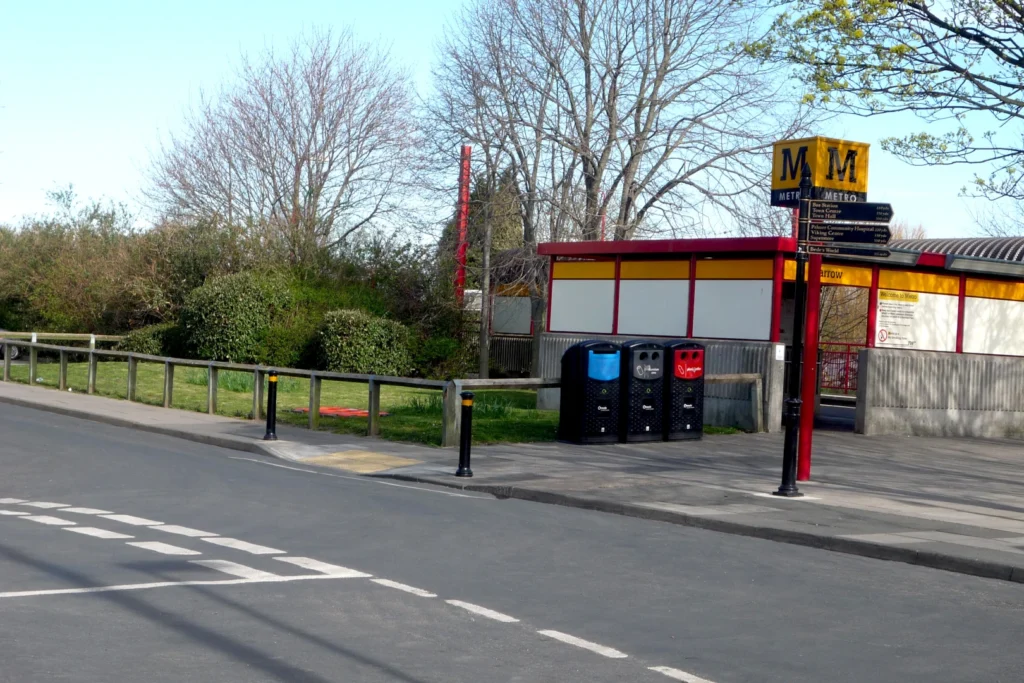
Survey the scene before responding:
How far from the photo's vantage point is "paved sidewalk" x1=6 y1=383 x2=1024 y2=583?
1020cm

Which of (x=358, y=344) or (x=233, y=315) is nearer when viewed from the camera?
(x=358, y=344)

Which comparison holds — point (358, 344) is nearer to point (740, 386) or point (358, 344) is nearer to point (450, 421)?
point (740, 386)

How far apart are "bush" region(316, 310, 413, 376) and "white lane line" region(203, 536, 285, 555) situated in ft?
69.6

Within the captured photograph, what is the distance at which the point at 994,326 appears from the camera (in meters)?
23.6

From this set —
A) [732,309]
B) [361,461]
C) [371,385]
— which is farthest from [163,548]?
[732,309]

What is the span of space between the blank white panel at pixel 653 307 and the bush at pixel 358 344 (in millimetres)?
9611

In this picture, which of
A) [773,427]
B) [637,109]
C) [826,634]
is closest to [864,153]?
[773,427]

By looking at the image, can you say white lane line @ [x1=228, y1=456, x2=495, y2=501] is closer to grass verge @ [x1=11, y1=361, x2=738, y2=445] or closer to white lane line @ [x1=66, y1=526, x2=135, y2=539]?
grass verge @ [x1=11, y1=361, x2=738, y2=445]

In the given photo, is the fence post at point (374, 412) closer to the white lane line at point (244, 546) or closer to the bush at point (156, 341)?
the white lane line at point (244, 546)

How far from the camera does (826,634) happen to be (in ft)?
22.5

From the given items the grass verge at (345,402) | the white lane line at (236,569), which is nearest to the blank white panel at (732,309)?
the grass verge at (345,402)

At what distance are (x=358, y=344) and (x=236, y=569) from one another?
23.0m

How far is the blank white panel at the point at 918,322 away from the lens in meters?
21.9

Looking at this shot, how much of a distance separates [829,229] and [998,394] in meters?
11.5
